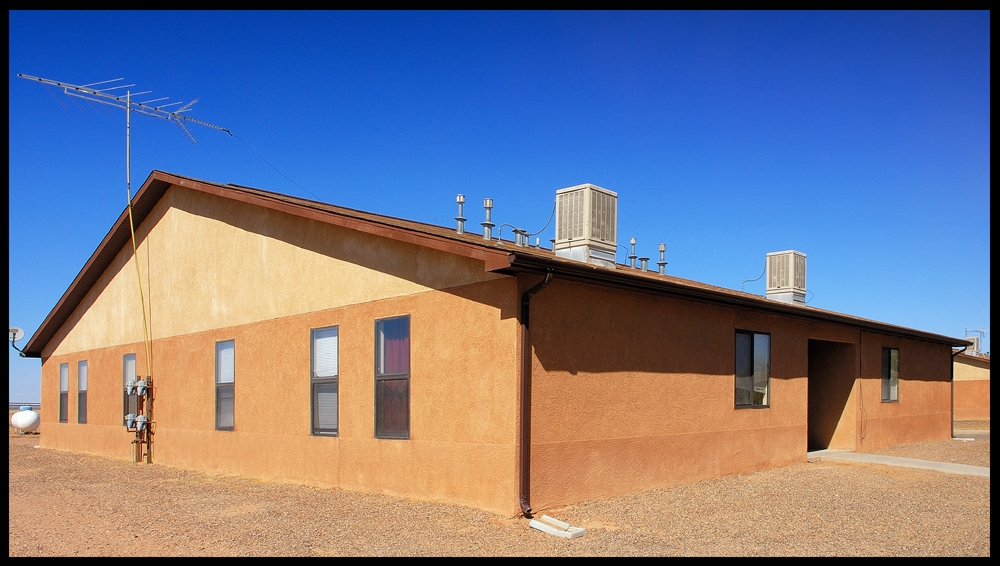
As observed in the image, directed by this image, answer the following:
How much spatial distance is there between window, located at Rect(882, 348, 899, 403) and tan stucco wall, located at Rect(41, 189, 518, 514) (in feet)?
35.9

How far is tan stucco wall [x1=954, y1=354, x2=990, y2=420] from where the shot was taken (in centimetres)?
2941

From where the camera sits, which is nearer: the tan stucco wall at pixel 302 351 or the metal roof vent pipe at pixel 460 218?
the tan stucco wall at pixel 302 351

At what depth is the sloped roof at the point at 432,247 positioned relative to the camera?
855 centimetres

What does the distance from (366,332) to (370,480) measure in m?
1.88

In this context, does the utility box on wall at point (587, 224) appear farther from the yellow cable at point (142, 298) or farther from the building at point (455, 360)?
the yellow cable at point (142, 298)

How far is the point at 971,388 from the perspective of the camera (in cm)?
2978

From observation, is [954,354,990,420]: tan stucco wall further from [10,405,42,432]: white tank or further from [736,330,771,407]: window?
[10,405,42,432]: white tank

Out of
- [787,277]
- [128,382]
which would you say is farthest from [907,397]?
[128,382]

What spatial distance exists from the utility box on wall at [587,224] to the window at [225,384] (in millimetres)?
5825

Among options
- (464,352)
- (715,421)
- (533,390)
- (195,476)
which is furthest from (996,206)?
(195,476)

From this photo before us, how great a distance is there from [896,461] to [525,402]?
8259mm

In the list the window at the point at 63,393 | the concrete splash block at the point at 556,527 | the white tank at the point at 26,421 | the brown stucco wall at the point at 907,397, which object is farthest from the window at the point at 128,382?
the brown stucco wall at the point at 907,397

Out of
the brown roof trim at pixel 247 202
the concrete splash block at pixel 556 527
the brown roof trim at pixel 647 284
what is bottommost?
the concrete splash block at pixel 556 527

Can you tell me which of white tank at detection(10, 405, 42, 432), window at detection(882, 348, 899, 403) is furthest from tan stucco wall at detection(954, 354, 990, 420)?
white tank at detection(10, 405, 42, 432)
